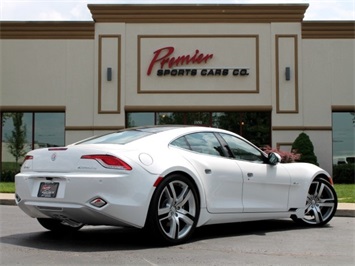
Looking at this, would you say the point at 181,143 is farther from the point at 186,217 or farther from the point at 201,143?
the point at 186,217

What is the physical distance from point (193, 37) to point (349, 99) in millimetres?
6548

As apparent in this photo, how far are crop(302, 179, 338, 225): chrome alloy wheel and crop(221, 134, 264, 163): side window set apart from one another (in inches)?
48.7

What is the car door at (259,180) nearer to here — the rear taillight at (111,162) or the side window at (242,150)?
the side window at (242,150)

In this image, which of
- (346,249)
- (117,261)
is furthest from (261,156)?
(117,261)

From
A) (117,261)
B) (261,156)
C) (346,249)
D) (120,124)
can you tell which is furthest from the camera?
(120,124)

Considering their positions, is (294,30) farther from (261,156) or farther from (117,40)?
(261,156)

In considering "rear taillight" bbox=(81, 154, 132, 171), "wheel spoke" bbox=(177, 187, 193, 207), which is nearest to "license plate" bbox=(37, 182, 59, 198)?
"rear taillight" bbox=(81, 154, 132, 171)

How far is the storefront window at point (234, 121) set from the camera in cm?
→ 2136

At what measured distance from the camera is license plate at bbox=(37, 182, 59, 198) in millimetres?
6070

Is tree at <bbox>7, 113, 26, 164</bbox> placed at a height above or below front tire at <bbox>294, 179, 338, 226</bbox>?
above

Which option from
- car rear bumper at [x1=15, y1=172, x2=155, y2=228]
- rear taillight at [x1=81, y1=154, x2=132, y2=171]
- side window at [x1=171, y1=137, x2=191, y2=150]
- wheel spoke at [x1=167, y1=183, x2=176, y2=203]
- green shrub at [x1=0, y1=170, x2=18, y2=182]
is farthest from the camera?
green shrub at [x1=0, y1=170, x2=18, y2=182]

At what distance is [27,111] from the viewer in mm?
21828

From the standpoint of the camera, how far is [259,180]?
24.2 ft

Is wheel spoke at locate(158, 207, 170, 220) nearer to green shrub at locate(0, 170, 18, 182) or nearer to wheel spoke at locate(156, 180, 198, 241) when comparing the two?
wheel spoke at locate(156, 180, 198, 241)
